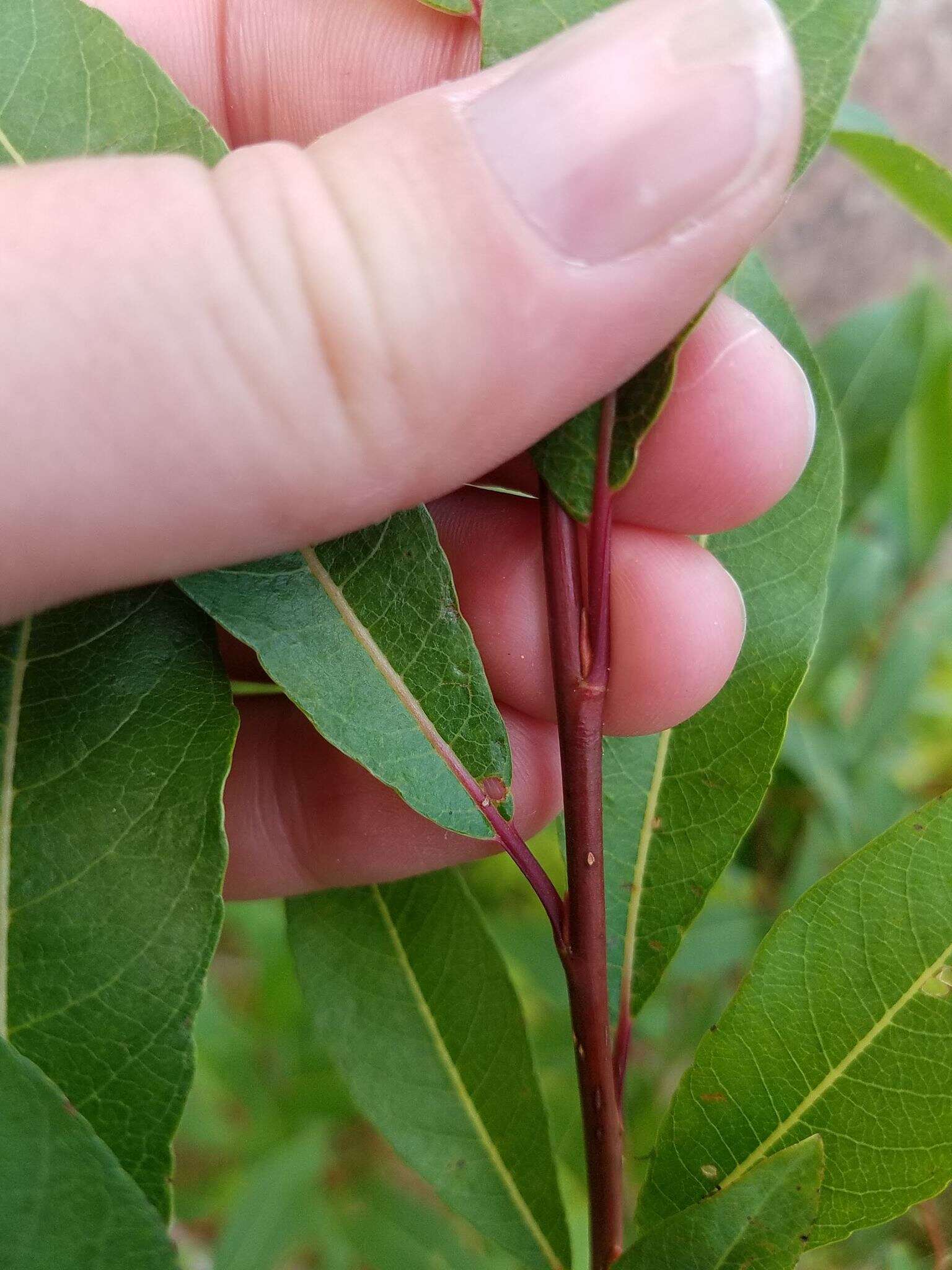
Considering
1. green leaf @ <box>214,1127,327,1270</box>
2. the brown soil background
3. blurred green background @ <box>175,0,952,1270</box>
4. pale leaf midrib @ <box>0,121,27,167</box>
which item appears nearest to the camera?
pale leaf midrib @ <box>0,121,27,167</box>

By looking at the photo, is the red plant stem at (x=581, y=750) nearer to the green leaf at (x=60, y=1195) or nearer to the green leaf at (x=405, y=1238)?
the green leaf at (x=60, y=1195)

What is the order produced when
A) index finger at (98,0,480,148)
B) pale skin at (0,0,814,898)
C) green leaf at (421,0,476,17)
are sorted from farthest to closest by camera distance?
index finger at (98,0,480,148), green leaf at (421,0,476,17), pale skin at (0,0,814,898)

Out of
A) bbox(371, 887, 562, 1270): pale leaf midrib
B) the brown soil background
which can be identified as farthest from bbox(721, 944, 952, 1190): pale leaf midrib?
the brown soil background

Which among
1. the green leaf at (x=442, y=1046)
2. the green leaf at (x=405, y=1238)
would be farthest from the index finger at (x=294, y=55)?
the green leaf at (x=405, y=1238)

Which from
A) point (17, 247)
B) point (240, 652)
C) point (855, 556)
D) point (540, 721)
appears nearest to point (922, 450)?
point (855, 556)

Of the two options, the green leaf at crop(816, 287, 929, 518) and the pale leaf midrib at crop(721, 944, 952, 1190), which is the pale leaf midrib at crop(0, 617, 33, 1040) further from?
the green leaf at crop(816, 287, 929, 518)

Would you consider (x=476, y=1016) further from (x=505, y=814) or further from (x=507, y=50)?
(x=507, y=50)
